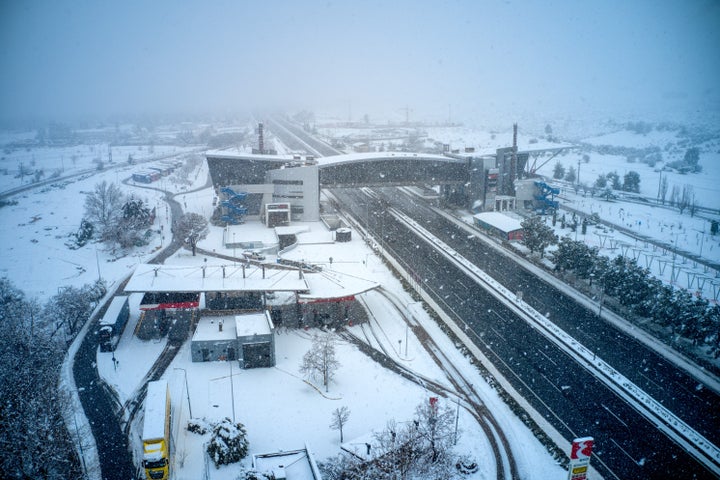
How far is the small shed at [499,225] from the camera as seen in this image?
1710 inches

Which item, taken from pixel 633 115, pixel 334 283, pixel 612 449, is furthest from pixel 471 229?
pixel 633 115

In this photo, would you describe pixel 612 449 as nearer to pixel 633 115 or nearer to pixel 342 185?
pixel 342 185

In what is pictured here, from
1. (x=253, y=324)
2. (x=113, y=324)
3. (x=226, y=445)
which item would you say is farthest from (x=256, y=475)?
(x=113, y=324)

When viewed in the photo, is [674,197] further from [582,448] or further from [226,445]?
[226,445]

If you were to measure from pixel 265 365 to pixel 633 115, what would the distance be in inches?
6496

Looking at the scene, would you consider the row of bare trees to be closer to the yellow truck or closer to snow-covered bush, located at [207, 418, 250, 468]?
the yellow truck

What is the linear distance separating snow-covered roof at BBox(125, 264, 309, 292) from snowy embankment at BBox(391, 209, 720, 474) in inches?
528

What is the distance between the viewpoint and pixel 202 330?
84.7 ft

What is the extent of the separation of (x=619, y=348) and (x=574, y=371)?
380cm

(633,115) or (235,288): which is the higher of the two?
(633,115)

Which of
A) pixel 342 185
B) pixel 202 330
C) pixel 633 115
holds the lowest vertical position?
pixel 202 330

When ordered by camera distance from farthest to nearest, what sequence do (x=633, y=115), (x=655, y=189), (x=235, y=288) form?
(x=633, y=115), (x=655, y=189), (x=235, y=288)

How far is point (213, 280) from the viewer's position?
2897 centimetres

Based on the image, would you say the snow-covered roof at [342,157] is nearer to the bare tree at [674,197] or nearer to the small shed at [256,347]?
the bare tree at [674,197]
